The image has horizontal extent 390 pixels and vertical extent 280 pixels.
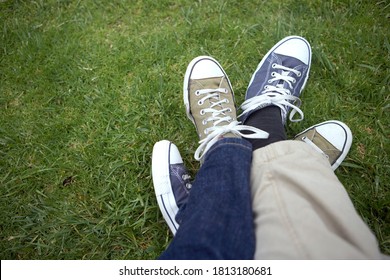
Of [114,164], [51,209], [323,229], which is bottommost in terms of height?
[51,209]

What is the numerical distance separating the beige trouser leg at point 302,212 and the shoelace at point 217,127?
222mm

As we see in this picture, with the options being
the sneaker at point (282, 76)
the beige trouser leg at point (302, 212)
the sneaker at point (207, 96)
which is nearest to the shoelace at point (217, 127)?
the sneaker at point (207, 96)

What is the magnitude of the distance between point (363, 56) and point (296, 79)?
15.0 inches

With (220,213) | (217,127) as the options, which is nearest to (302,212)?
(220,213)

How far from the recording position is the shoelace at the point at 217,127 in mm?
1182

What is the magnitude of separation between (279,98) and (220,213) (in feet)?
2.51

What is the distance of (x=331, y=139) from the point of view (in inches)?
52.3

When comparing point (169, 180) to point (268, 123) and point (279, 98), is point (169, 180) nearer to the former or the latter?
point (268, 123)

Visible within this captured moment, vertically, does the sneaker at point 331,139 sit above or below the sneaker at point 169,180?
above

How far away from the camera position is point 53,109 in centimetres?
152

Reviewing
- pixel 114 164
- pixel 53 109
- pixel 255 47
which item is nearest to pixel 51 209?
pixel 114 164

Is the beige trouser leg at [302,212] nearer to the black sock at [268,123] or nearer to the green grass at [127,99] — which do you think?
the black sock at [268,123]

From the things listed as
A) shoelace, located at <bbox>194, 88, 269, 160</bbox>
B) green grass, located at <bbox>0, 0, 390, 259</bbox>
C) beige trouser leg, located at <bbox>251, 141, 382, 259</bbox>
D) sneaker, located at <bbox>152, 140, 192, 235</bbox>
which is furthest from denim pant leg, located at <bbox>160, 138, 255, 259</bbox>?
green grass, located at <bbox>0, 0, 390, 259</bbox>
